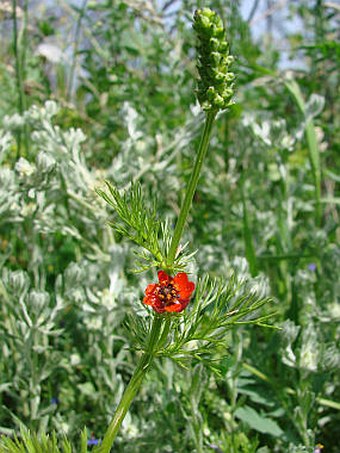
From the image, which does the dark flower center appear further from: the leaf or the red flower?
the leaf

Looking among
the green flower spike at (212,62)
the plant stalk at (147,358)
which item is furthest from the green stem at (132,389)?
the green flower spike at (212,62)

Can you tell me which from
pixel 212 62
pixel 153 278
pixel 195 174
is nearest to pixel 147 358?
pixel 195 174

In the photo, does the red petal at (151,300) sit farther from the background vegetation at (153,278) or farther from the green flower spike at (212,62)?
the green flower spike at (212,62)

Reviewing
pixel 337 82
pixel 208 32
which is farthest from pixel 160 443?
pixel 337 82

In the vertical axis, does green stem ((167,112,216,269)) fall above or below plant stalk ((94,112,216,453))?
above

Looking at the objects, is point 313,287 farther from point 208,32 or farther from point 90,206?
point 208,32

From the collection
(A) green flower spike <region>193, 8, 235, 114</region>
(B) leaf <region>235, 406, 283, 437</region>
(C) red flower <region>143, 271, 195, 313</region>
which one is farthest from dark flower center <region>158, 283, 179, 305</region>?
(B) leaf <region>235, 406, 283, 437</region>

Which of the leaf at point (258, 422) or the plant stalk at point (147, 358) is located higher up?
the plant stalk at point (147, 358)
